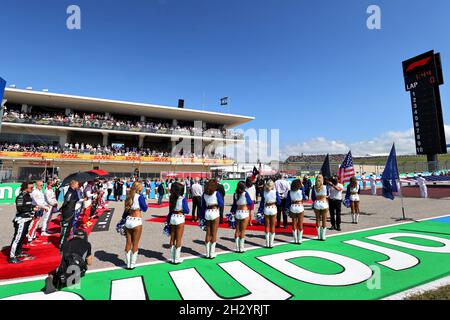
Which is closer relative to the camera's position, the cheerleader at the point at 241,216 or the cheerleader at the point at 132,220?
the cheerleader at the point at 132,220

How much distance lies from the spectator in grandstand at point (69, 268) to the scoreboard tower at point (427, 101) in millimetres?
26205

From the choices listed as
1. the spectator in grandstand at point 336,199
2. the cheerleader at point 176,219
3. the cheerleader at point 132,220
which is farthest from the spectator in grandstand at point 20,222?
the spectator in grandstand at point 336,199

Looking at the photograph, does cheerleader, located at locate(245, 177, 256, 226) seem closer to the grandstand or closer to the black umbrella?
the black umbrella

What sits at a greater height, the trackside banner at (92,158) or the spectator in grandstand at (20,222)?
the trackside banner at (92,158)

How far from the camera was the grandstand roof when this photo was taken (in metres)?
28.8

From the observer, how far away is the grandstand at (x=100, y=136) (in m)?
27.6

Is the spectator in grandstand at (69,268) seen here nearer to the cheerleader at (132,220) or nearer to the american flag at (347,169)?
the cheerleader at (132,220)

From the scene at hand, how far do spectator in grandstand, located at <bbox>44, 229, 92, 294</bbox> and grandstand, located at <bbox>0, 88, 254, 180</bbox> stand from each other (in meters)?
23.3

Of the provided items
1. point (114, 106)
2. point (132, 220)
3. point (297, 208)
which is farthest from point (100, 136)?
point (297, 208)

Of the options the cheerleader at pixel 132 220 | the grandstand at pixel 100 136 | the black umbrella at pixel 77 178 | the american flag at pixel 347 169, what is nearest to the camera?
the cheerleader at pixel 132 220

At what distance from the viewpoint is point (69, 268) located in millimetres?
3875

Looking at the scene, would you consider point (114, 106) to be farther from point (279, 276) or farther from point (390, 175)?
point (279, 276)

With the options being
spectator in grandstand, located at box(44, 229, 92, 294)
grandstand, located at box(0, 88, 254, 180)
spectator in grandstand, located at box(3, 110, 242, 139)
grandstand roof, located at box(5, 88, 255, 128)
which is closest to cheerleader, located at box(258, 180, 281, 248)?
spectator in grandstand, located at box(44, 229, 92, 294)

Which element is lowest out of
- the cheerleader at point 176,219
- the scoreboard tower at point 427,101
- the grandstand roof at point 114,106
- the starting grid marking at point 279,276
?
Result: the starting grid marking at point 279,276
